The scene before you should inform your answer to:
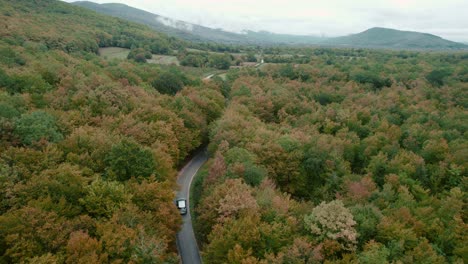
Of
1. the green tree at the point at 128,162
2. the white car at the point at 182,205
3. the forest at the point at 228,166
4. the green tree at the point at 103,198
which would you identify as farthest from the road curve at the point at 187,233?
the green tree at the point at 103,198

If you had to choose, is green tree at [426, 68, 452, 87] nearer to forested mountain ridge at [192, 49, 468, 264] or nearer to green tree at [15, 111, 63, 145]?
forested mountain ridge at [192, 49, 468, 264]

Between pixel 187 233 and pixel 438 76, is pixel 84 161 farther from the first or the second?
pixel 438 76

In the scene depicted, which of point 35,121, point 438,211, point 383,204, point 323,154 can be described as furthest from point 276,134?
point 35,121

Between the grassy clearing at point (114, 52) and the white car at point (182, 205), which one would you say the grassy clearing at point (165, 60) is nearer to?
the grassy clearing at point (114, 52)

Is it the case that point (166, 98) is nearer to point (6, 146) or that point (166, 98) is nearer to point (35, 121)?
point (35, 121)

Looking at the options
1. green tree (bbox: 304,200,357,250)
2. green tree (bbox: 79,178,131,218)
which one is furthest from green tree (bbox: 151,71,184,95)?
green tree (bbox: 304,200,357,250)

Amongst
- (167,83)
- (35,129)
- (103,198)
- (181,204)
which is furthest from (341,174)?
A: (167,83)
